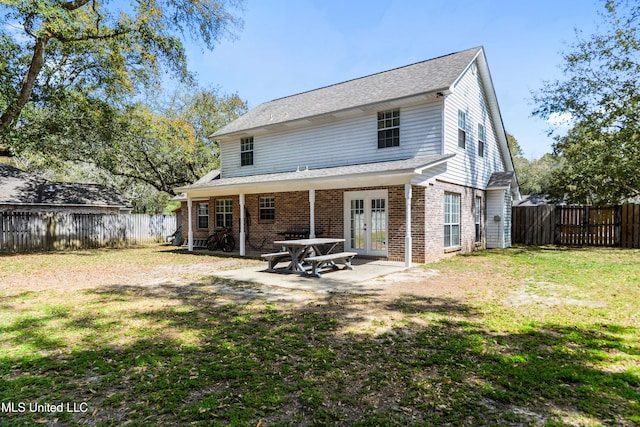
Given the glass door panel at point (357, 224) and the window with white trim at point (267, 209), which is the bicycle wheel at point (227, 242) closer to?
the window with white trim at point (267, 209)

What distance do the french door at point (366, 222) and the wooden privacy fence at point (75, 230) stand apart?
44.7ft

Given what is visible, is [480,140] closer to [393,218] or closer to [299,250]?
[393,218]

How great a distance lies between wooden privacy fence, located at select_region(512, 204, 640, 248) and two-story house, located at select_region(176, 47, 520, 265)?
1.92 m

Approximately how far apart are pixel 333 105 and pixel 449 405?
12581 millimetres

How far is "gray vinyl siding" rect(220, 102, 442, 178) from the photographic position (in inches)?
462

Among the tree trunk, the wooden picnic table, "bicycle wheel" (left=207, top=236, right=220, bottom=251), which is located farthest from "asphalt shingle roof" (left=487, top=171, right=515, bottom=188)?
the tree trunk

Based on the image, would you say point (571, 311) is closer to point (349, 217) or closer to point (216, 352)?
point (216, 352)

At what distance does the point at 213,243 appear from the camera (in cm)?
1600

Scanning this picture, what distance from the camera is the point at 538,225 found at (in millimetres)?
17797

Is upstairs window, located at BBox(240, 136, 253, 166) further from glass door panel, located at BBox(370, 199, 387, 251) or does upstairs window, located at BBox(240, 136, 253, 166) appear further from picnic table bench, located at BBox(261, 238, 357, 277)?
picnic table bench, located at BBox(261, 238, 357, 277)

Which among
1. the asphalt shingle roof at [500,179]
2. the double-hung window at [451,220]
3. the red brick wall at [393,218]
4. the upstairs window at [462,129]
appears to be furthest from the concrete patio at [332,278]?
the asphalt shingle roof at [500,179]

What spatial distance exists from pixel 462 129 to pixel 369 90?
3.87 metres

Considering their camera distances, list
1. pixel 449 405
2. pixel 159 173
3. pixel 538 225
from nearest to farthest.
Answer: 1. pixel 449 405
2. pixel 538 225
3. pixel 159 173

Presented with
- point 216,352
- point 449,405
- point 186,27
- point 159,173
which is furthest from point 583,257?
point 159,173
